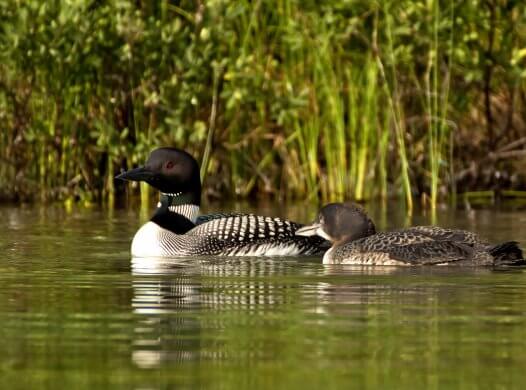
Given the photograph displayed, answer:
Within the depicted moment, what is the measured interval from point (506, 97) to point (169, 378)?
14.0m

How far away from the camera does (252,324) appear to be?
8305 millimetres

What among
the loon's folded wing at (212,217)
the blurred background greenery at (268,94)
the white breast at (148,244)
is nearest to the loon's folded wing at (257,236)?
the loon's folded wing at (212,217)

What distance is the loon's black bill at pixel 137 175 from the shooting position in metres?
13.1

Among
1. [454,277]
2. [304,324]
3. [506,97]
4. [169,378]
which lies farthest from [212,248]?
[506,97]

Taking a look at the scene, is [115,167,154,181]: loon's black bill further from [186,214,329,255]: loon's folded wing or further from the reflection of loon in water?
the reflection of loon in water

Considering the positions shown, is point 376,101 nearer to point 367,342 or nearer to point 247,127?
point 247,127

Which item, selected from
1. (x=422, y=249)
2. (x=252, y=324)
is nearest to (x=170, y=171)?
(x=422, y=249)

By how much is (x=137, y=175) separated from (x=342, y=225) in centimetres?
190

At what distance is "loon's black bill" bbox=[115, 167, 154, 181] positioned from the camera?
43.1ft

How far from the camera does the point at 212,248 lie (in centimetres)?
1266

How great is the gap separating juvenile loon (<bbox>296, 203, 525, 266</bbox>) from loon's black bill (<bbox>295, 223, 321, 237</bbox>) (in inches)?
8.7

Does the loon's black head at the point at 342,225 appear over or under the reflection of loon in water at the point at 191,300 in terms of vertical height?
over

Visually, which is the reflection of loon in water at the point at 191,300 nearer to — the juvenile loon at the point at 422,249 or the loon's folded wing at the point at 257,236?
the loon's folded wing at the point at 257,236

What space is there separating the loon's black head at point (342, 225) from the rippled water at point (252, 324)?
240mm
